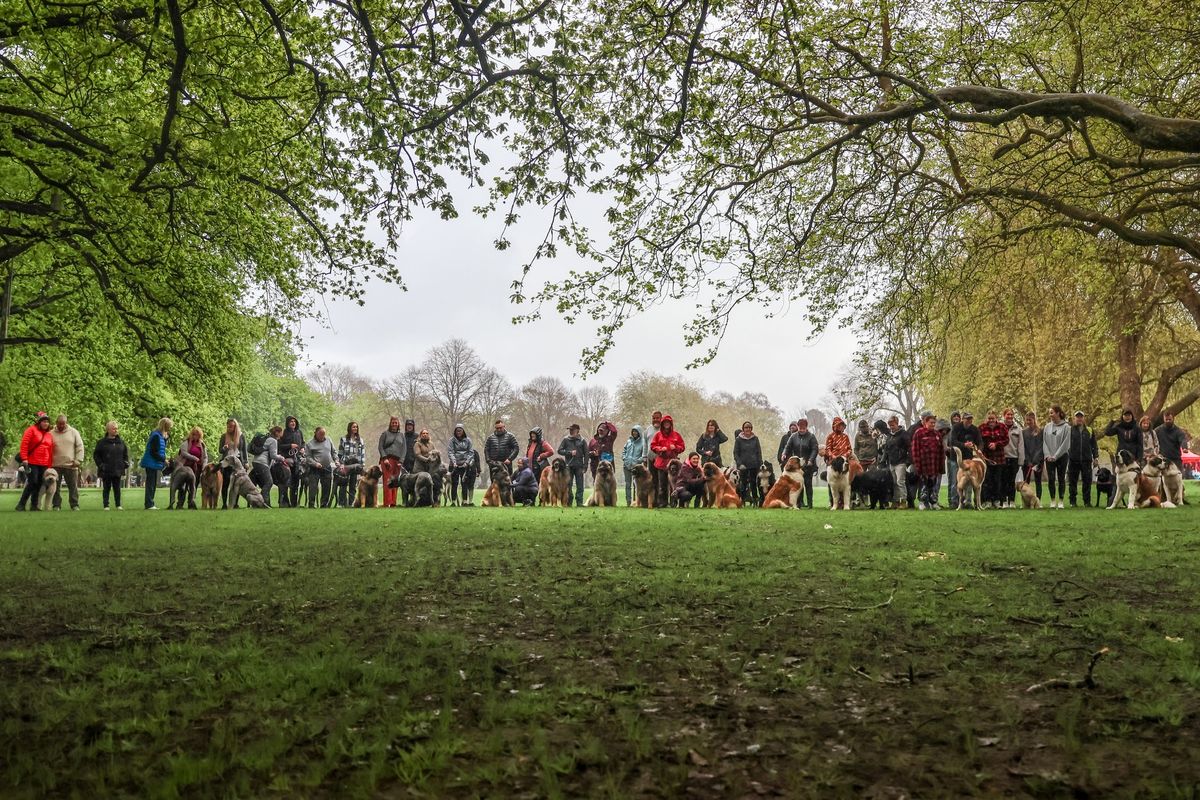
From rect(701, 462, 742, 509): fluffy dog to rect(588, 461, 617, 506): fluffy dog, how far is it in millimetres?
2391

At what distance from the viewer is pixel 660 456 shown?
20031 mm

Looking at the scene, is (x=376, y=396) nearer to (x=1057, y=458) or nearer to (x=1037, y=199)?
(x=1057, y=458)

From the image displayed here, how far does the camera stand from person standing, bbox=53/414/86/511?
18375 mm

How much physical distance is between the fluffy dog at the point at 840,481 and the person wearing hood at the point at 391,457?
10.6 metres

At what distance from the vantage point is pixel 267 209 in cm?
1470

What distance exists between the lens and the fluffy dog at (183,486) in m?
18.8

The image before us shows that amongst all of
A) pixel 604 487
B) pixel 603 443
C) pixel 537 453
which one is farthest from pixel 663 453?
pixel 537 453

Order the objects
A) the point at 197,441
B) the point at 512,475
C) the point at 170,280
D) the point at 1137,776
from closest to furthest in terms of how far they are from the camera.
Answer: the point at 1137,776 → the point at 170,280 → the point at 197,441 → the point at 512,475

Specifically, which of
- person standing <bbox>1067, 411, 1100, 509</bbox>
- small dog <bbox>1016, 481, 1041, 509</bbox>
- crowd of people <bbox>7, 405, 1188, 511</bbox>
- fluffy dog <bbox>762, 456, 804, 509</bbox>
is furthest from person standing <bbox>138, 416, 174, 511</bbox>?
person standing <bbox>1067, 411, 1100, 509</bbox>

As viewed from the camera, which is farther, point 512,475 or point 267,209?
point 512,475

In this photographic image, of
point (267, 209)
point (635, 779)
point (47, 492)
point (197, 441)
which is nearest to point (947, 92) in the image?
point (635, 779)

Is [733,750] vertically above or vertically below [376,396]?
below

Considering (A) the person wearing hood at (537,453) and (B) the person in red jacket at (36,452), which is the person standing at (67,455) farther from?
(A) the person wearing hood at (537,453)

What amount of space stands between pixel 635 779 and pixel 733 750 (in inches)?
16.8
